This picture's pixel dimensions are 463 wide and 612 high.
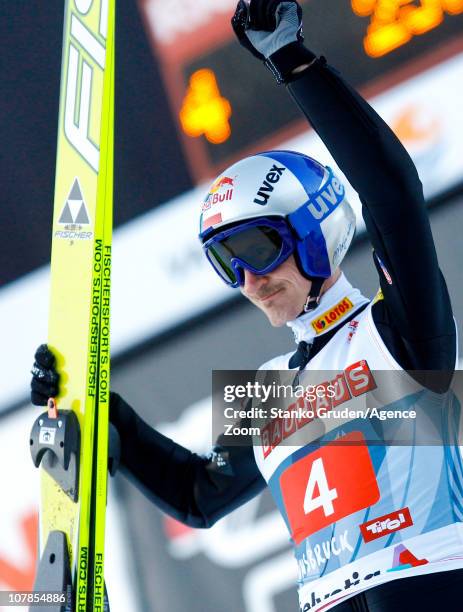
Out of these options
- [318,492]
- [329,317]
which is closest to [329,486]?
[318,492]

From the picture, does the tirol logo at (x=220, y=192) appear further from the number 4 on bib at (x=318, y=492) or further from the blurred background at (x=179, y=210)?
the blurred background at (x=179, y=210)

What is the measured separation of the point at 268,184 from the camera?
6.63ft

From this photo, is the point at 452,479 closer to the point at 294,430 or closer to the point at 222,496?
the point at 294,430

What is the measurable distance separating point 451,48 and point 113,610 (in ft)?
6.71

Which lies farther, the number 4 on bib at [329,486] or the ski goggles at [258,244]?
the ski goggles at [258,244]

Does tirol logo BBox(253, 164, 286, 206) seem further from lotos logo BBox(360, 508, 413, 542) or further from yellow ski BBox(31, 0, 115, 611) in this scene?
lotos logo BBox(360, 508, 413, 542)

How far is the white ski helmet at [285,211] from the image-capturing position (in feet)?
6.53

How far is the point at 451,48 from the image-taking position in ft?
10.1

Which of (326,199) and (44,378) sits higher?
(326,199)

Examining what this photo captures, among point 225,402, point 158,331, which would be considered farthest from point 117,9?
point 225,402

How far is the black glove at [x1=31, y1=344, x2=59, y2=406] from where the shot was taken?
2186mm

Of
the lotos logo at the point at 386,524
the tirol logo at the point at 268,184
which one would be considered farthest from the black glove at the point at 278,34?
the lotos logo at the point at 386,524

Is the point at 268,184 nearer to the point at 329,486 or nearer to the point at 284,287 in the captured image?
the point at 284,287

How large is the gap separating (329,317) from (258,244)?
0.21 meters
